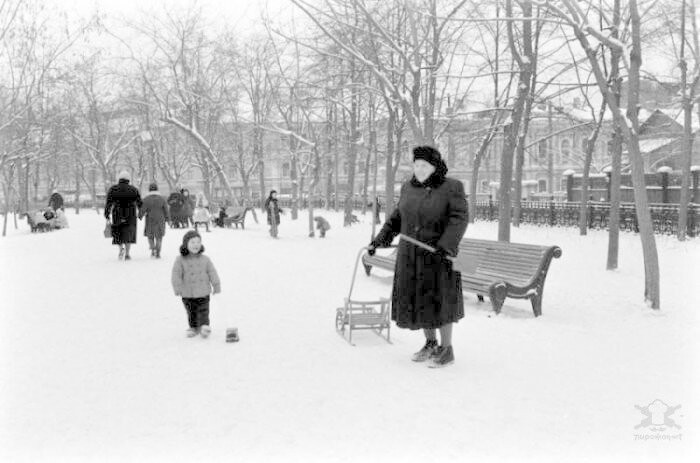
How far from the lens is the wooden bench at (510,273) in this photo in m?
7.52

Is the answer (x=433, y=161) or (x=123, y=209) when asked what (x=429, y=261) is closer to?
(x=433, y=161)

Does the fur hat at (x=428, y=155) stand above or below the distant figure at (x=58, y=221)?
above

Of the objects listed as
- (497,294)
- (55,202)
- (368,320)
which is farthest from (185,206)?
(368,320)

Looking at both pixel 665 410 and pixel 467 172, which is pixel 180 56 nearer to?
pixel 665 410

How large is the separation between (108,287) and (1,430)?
551 centimetres

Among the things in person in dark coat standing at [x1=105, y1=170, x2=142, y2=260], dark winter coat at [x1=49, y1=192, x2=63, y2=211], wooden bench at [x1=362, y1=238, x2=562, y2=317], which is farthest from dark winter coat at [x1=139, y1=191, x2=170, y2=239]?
dark winter coat at [x1=49, y1=192, x2=63, y2=211]

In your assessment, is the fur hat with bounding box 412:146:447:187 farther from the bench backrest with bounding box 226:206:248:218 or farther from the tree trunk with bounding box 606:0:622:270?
the bench backrest with bounding box 226:206:248:218

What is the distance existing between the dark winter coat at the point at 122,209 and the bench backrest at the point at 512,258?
6210mm

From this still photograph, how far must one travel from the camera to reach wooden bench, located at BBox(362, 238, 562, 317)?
24.7 feet

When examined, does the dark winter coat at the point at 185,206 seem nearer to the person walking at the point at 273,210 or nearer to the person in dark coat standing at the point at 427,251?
the person walking at the point at 273,210

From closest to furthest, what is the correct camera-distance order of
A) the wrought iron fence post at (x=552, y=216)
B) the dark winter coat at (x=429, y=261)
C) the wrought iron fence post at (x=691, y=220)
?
the dark winter coat at (x=429, y=261)
the wrought iron fence post at (x=691, y=220)
the wrought iron fence post at (x=552, y=216)

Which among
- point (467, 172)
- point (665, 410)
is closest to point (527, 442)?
point (665, 410)

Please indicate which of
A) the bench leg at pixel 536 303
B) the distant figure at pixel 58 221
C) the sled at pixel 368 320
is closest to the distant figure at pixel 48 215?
the distant figure at pixel 58 221

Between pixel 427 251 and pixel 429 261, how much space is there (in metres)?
0.08
